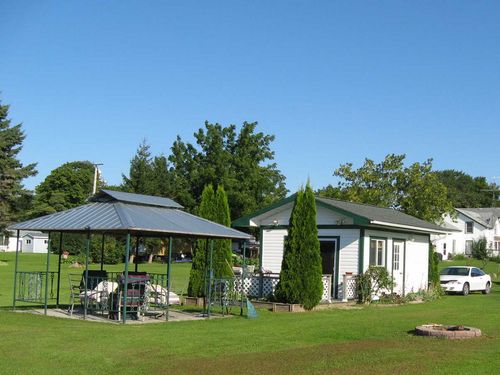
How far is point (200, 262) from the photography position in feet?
74.3

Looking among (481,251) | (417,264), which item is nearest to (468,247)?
(481,251)

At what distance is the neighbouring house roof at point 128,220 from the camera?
53.7ft

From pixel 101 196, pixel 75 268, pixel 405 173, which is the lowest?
pixel 75 268

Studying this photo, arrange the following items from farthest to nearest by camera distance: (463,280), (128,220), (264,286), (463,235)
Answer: (463,235)
(463,280)
(264,286)
(128,220)

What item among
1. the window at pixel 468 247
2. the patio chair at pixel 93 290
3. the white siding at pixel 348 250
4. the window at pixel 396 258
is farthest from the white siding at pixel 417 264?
the window at pixel 468 247

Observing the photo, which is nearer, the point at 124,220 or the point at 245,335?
the point at 245,335

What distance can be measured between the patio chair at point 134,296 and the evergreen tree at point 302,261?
5.15 m

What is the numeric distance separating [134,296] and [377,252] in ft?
39.3

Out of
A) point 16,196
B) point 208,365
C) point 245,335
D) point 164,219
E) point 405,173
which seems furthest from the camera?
point 16,196

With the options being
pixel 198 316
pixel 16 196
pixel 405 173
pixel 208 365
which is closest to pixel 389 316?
pixel 198 316

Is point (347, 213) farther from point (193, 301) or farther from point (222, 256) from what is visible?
point (193, 301)

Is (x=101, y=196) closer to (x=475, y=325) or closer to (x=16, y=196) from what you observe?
(x=475, y=325)

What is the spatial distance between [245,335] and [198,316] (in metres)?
4.44

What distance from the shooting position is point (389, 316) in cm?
1952
